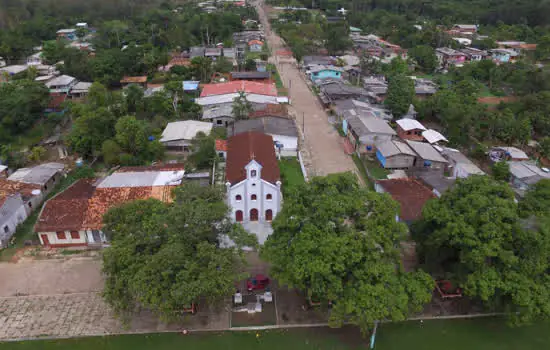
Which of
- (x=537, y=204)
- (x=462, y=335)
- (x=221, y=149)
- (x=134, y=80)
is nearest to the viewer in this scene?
(x=462, y=335)

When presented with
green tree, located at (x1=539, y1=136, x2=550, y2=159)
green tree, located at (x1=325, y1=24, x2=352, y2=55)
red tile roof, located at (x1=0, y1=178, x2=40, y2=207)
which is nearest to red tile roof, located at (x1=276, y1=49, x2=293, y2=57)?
green tree, located at (x1=325, y1=24, x2=352, y2=55)

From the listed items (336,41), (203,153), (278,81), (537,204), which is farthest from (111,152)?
(336,41)

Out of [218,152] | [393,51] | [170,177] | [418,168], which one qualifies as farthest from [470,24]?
[170,177]

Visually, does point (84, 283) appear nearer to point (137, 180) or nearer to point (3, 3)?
point (137, 180)

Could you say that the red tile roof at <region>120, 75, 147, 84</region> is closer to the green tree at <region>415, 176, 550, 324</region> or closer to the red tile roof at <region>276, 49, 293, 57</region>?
the red tile roof at <region>276, 49, 293, 57</region>

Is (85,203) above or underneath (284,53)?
above

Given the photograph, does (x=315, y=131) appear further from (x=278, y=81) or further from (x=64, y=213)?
(x=64, y=213)

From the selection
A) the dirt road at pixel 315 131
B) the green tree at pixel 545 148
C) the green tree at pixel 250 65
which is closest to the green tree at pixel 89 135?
the dirt road at pixel 315 131
